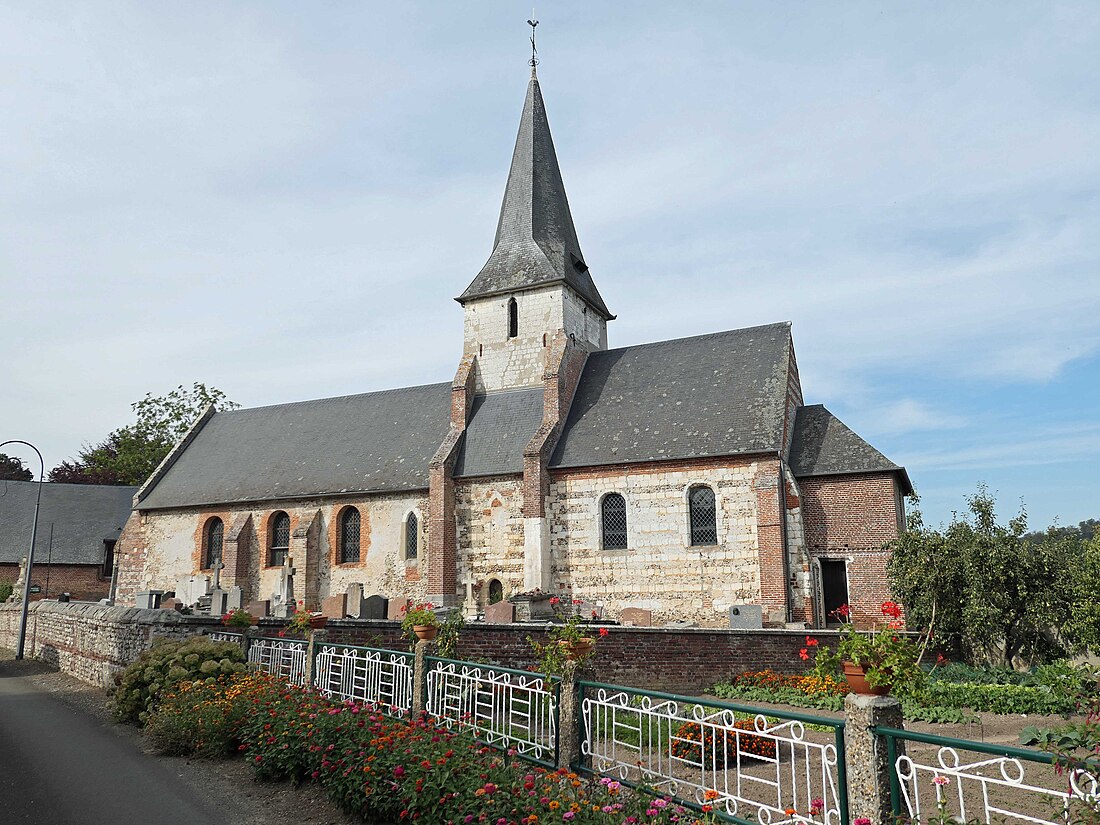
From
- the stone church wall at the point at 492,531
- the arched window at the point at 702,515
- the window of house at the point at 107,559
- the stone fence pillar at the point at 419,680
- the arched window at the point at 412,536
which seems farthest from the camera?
the window of house at the point at 107,559

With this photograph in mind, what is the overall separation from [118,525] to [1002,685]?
41.0 metres

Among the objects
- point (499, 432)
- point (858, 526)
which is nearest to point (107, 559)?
point (499, 432)

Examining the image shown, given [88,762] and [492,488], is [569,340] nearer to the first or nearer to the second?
[492,488]

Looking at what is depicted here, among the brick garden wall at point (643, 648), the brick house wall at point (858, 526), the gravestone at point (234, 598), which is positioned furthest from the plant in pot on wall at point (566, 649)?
the gravestone at point (234, 598)

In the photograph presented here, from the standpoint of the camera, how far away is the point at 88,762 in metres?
10.7

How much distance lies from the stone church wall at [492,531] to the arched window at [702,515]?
18.2ft

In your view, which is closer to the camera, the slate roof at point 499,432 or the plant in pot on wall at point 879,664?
the plant in pot on wall at point 879,664

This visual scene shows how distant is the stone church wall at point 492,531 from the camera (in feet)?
85.5

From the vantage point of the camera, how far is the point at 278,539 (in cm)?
3122

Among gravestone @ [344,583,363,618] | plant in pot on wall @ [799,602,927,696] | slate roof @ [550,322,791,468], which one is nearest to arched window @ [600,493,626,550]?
slate roof @ [550,322,791,468]

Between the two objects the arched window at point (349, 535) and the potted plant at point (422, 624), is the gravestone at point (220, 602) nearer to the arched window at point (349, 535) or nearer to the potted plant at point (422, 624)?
the arched window at point (349, 535)

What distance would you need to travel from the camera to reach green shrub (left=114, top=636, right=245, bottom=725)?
13008 millimetres

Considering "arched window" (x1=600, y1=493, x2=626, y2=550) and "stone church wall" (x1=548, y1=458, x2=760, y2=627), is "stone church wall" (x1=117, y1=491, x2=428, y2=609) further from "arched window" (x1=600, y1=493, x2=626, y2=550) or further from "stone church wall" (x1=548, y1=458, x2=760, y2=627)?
"arched window" (x1=600, y1=493, x2=626, y2=550)

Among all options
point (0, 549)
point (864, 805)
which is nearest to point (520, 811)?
point (864, 805)
